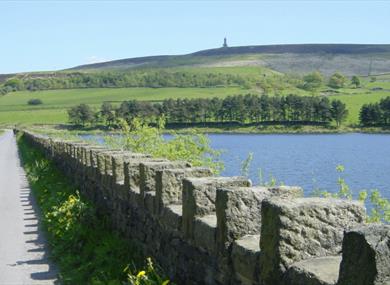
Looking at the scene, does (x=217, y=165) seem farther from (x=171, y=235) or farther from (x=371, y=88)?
(x=371, y=88)

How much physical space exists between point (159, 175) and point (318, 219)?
3.19 meters

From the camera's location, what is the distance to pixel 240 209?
15.9 feet

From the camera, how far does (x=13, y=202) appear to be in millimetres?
17531

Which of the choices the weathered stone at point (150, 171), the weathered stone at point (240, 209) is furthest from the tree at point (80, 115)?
the weathered stone at point (240, 209)

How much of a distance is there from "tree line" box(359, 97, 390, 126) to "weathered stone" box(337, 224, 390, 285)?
388ft

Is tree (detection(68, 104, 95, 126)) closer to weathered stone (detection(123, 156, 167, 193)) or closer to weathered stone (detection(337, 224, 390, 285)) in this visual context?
weathered stone (detection(123, 156, 167, 193))

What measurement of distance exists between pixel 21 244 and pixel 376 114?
112m

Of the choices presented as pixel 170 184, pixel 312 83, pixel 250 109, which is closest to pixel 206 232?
pixel 170 184

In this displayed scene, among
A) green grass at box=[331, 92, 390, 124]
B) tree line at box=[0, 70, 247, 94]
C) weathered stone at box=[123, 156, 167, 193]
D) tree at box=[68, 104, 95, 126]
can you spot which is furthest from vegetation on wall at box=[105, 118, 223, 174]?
tree line at box=[0, 70, 247, 94]

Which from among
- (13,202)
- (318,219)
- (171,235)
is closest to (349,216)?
(318,219)

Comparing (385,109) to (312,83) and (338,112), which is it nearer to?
(338,112)

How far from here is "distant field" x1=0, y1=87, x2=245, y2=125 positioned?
433 ft

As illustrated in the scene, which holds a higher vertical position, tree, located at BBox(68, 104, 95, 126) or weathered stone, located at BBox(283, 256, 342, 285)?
weathered stone, located at BBox(283, 256, 342, 285)

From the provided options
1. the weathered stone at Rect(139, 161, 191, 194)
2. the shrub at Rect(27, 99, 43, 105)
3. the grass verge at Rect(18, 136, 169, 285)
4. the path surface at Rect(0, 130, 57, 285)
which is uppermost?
the weathered stone at Rect(139, 161, 191, 194)
